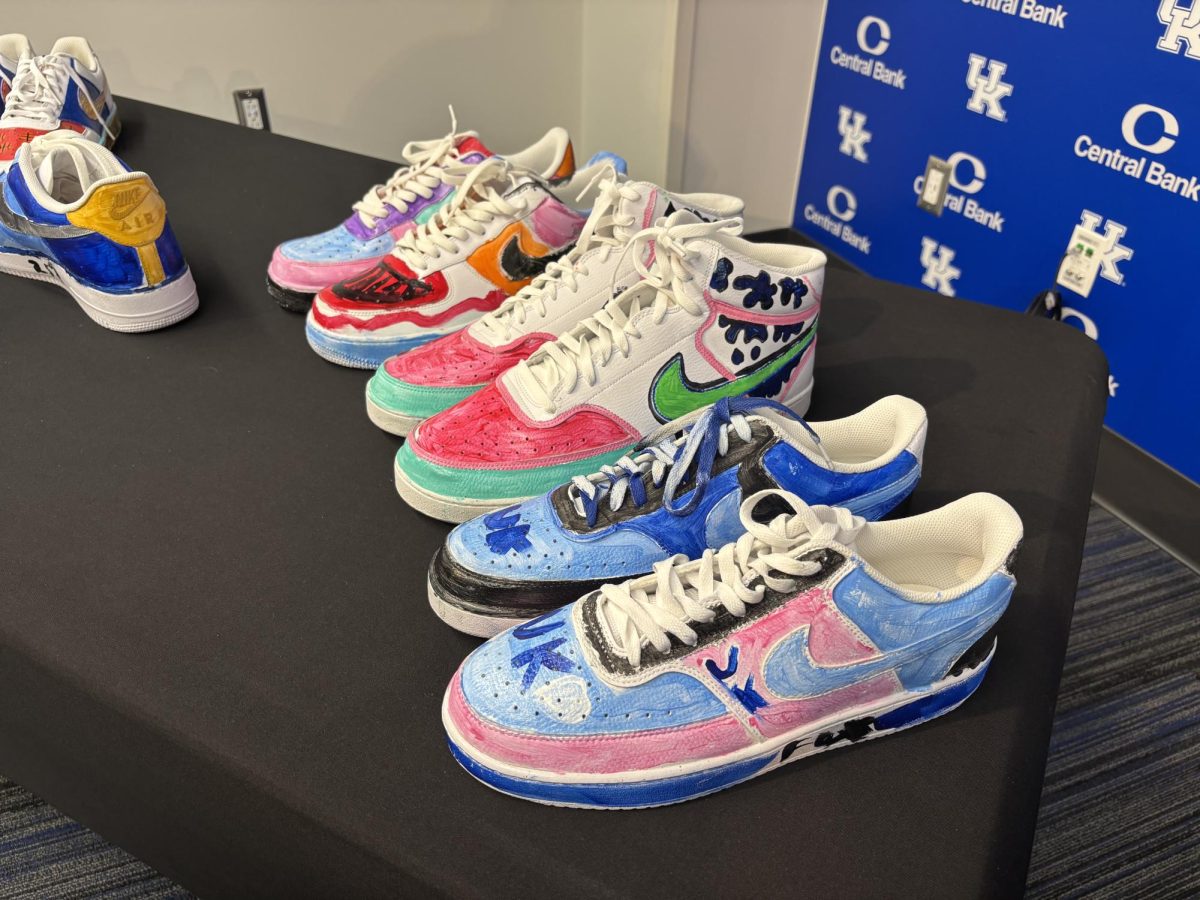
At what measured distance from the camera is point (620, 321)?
0.80 meters

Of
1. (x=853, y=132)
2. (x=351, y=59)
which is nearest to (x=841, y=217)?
(x=853, y=132)

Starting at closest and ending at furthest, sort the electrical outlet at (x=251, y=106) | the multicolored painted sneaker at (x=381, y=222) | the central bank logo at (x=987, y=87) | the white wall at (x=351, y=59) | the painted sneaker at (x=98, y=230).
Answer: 1. the painted sneaker at (x=98, y=230)
2. the multicolored painted sneaker at (x=381, y=222)
3. the central bank logo at (x=987, y=87)
4. the white wall at (x=351, y=59)
5. the electrical outlet at (x=251, y=106)

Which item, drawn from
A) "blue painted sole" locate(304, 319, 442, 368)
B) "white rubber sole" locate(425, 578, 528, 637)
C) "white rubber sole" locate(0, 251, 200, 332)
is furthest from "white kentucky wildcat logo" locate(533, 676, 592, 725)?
"white rubber sole" locate(0, 251, 200, 332)

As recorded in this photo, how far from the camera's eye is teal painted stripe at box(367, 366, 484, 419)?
87cm

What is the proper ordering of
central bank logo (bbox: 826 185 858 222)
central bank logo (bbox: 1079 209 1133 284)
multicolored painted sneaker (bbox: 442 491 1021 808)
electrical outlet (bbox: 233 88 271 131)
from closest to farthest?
multicolored painted sneaker (bbox: 442 491 1021 808)
central bank logo (bbox: 1079 209 1133 284)
electrical outlet (bbox: 233 88 271 131)
central bank logo (bbox: 826 185 858 222)

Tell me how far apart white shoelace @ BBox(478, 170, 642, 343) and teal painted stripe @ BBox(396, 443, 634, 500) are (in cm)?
16

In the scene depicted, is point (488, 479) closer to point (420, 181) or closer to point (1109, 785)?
point (420, 181)

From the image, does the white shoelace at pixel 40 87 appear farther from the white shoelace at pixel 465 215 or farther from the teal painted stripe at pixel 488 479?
the teal painted stripe at pixel 488 479

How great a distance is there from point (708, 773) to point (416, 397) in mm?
469

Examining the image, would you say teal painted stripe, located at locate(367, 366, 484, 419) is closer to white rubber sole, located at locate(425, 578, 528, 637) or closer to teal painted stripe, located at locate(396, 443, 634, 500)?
teal painted stripe, located at locate(396, 443, 634, 500)

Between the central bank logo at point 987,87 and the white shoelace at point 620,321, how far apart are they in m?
1.21

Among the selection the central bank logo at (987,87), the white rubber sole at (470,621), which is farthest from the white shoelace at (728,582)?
the central bank logo at (987,87)

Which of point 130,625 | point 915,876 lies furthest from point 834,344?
point 130,625

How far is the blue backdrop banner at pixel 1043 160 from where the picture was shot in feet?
4.66
